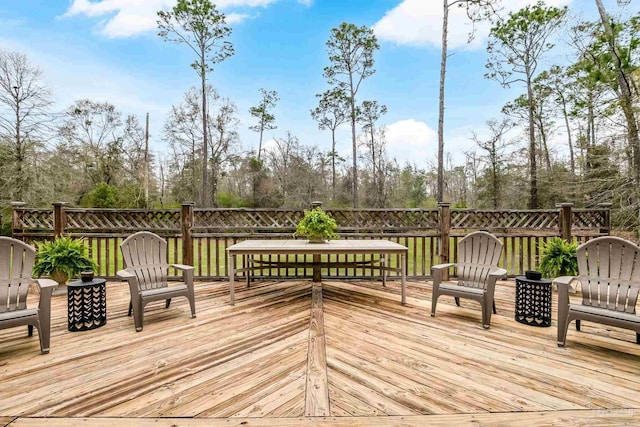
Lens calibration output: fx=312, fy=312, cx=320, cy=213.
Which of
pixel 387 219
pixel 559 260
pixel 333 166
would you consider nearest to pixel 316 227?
Result: pixel 387 219

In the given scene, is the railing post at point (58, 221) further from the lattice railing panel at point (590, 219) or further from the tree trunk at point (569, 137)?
the tree trunk at point (569, 137)

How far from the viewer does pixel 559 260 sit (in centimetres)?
452

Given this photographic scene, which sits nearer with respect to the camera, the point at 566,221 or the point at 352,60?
the point at 566,221

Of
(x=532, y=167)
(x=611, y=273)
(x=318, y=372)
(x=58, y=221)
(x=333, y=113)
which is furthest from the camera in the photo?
(x=333, y=113)

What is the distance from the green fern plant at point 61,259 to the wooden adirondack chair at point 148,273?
1570 mm

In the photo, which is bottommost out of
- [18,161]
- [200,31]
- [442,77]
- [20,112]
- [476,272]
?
[476,272]

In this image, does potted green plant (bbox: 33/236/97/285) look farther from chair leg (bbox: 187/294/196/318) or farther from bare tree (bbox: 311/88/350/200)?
bare tree (bbox: 311/88/350/200)

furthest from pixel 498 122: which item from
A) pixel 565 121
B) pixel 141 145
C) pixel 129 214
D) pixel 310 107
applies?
pixel 141 145

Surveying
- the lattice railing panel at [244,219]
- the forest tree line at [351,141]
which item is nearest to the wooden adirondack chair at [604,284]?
the lattice railing panel at [244,219]

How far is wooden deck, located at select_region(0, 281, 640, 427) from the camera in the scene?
5.98 ft

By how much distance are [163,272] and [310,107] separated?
12.6m

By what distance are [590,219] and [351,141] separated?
10711mm

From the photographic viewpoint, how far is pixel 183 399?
1.97 metres

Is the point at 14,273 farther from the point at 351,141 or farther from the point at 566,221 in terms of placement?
the point at 351,141
